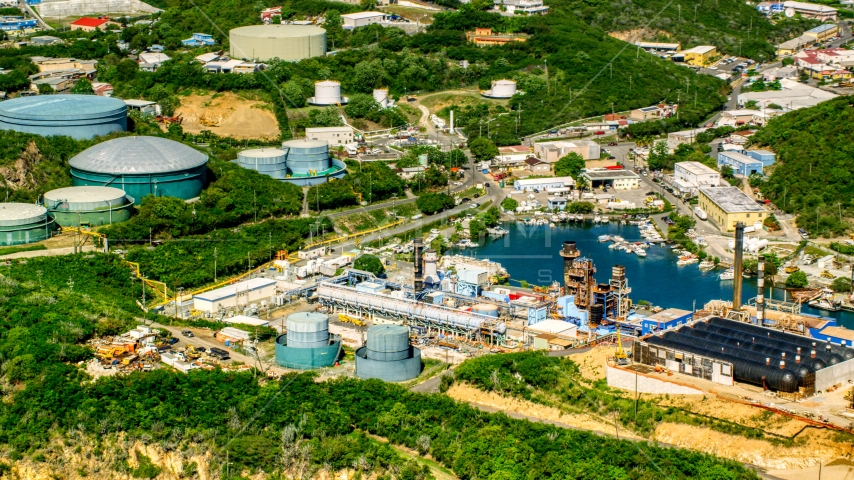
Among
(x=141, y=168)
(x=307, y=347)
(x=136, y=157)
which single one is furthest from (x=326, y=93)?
(x=307, y=347)

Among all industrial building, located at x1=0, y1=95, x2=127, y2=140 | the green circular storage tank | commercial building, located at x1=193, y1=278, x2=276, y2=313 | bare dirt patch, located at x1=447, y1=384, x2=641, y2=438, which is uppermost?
industrial building, located at x1=0, y1=95, x2=127, y2=140

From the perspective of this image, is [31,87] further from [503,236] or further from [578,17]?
[578,17]

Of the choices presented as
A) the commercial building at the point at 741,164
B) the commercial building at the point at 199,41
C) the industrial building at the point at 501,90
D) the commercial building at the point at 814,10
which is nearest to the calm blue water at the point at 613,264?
the commercial building at the point at 741,164

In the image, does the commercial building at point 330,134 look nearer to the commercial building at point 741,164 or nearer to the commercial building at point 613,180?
the commercial building at point 613,180

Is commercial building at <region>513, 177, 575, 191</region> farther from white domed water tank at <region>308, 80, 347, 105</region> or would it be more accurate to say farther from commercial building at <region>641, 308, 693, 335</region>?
commercial building at <region>641, 308, 693, 335</region>

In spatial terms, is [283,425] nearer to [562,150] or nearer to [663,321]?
[663,321]

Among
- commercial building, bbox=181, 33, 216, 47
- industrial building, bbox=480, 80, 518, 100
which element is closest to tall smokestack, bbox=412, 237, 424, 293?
industrial building, bbox=480, 80, 518, 100
